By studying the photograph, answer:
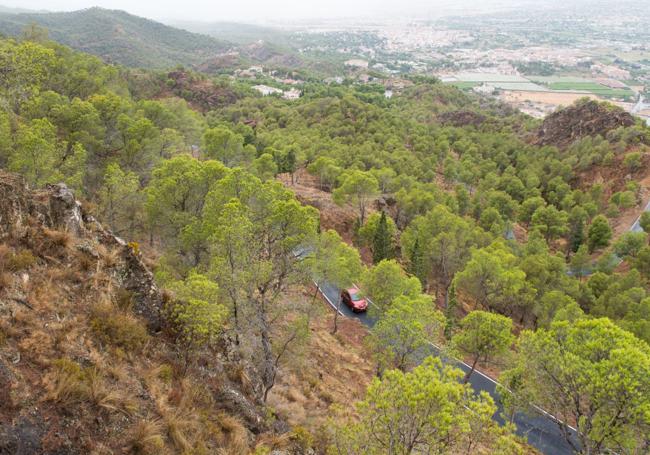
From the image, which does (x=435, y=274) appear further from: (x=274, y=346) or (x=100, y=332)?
(x=100, y=332)

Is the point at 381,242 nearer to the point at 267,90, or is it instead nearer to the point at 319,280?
the point at 319,280

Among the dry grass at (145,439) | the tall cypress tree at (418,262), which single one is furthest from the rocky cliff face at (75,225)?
the tall cypress tree at (418,262)

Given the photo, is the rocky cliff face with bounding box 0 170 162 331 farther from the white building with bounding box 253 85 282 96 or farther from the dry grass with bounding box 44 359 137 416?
the white building with bounding box 253 85 282 96

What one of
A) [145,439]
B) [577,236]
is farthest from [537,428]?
[577,236]

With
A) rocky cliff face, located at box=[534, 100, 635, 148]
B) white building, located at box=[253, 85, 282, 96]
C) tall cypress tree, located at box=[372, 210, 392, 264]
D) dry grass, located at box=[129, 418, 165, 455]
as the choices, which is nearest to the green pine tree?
tall cypress tree, located at box=[372, 210, 392, 264]

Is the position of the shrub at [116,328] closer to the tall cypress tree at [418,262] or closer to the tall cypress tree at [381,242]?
the tall cypress tree at [418,262]

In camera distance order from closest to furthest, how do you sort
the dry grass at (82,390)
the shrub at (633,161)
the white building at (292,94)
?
the dry grass at (82,390) → the shrub at (633,161) → the white building at (292,94)
